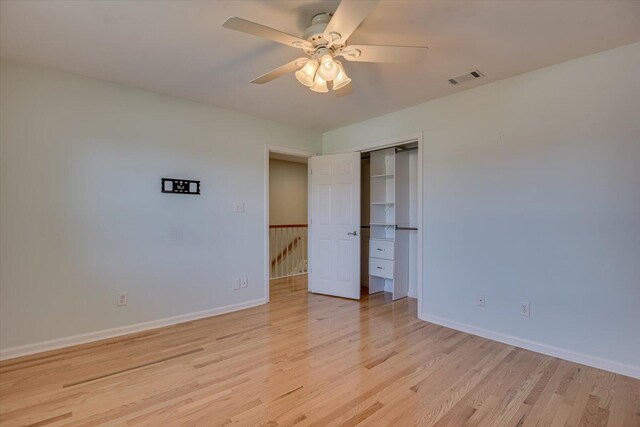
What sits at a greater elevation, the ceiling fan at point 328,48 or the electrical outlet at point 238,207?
the ceiling fan at point 328,48

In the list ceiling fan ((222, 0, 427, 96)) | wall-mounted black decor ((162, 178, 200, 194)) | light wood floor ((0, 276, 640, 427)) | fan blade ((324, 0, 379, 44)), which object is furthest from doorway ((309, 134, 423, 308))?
fan blade ((324, 0, 379, 44))

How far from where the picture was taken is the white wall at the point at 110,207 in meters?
2.60

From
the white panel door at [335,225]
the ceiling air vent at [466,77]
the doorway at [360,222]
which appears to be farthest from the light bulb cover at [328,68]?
the white panel door at [335,225]

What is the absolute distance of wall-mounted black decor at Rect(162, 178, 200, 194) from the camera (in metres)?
3.33

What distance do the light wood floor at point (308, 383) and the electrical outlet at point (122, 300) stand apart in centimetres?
32

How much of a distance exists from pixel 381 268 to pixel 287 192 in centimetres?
327

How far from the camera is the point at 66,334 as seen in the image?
2787mm

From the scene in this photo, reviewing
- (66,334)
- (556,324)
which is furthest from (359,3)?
(66,334)

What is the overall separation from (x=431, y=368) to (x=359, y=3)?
2.43 m

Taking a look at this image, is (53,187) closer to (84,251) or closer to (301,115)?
Answer: (84,251)

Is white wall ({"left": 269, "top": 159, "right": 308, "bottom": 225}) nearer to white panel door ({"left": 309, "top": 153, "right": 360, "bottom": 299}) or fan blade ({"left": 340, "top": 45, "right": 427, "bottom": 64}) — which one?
white panel door ({"left": 309, "top": 153, "right": 360, "bottom": 299})

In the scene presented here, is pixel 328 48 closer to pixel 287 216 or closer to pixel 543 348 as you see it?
pixel 543 348

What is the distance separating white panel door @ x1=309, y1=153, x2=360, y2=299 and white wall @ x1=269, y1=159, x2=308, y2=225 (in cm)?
229

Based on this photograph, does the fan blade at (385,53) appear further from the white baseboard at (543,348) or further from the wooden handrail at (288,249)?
the wooden handrail at (288,249)
